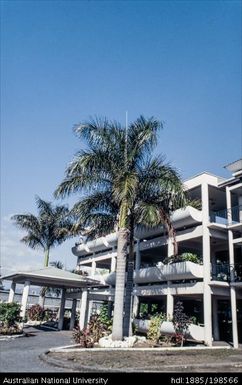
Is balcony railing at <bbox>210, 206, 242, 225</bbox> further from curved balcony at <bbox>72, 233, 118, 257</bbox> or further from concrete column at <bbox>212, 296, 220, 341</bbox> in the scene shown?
curved balcony at <bbox>72, 233, 118, 257</bbox>

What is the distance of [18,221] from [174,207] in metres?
20.4

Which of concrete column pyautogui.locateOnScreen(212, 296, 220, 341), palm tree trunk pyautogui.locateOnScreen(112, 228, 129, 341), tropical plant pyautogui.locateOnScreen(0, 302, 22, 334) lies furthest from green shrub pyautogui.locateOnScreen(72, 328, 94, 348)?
concrete column pyautogui.locateOnScreen(212, 296, 220, 341)

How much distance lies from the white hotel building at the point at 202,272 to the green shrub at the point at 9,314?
292 cm

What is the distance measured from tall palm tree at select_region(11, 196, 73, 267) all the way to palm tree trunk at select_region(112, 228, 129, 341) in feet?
57.7

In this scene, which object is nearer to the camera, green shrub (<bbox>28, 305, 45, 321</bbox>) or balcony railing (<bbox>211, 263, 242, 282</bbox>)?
balcony railing (<bbox>211, 263, 242, 282</bbox>)

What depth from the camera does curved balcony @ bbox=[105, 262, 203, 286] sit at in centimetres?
2305

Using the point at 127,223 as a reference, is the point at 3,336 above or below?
below

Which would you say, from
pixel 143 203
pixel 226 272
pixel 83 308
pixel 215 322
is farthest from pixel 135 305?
pixel 143 203

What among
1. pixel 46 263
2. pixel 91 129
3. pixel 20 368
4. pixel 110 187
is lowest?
pixel 20 368

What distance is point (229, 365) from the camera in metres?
12.4

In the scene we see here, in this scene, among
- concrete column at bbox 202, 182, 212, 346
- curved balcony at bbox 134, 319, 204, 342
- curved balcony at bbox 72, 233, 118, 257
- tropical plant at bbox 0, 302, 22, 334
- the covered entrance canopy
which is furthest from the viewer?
curved balcony at bbox 72, 233, 118, 257
